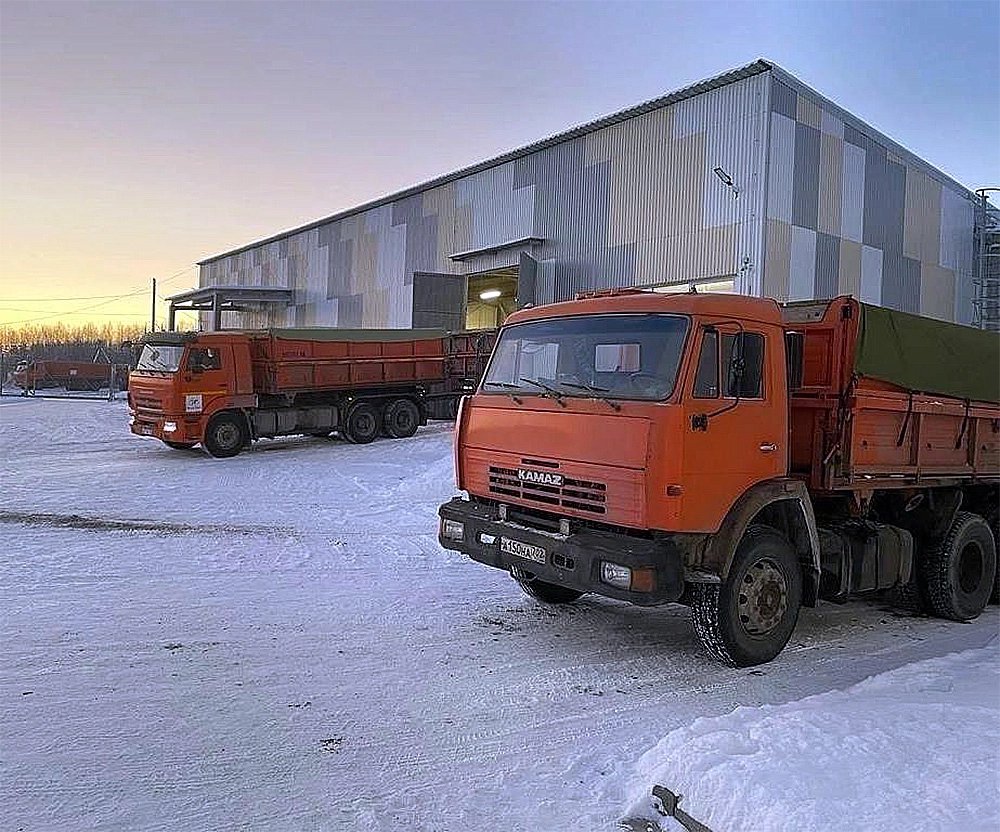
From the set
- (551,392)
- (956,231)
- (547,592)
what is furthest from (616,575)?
(956,231)

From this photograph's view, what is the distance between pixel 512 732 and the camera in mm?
4582

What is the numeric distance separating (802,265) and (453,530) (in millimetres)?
14748

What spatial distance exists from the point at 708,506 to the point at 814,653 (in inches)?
68.7

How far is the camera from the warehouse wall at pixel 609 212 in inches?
716

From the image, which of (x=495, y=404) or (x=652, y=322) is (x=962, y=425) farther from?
(x=495, y=404)

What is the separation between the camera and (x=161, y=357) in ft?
54.4

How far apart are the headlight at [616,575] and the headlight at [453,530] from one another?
1375 millimetres

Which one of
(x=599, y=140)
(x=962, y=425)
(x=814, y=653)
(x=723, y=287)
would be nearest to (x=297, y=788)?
(x=814, y=653)

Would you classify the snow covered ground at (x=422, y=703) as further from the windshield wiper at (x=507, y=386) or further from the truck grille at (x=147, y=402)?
the truck grille at (x=147, y=402)

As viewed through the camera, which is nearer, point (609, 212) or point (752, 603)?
point (752, 603)

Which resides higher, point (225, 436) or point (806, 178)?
point (806, 178)

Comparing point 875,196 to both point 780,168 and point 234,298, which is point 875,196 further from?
point 234,298

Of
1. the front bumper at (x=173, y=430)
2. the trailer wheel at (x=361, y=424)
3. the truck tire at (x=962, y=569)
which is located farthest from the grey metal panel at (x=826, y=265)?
the front bumper at (x=173, y=430)

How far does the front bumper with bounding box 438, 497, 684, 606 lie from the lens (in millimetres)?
5160
